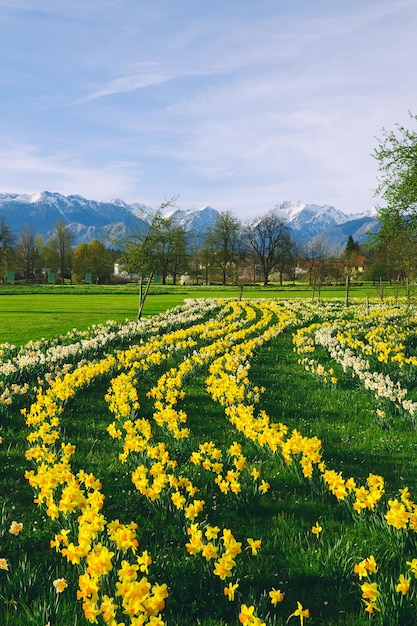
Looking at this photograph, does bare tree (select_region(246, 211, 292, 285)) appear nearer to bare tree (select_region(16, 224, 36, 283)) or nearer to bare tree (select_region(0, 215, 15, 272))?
bare tree (select_region(16, 224, 36, 283))

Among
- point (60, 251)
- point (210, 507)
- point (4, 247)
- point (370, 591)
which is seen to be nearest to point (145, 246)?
point (210, 507)

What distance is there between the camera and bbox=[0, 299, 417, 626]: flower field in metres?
3.20

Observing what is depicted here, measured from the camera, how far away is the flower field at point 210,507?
320 centimetres

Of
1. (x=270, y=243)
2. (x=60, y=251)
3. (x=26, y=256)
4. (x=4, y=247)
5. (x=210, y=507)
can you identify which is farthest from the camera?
(x=270, y=243)

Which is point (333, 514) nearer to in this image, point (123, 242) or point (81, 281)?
point (123, 242)

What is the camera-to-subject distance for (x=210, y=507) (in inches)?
189

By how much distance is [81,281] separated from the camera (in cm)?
9575

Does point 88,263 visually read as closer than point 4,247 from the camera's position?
No

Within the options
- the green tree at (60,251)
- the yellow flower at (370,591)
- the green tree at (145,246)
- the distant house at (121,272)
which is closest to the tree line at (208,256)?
the green tree at (60,251)

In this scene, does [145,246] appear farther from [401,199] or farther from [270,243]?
[270,243]

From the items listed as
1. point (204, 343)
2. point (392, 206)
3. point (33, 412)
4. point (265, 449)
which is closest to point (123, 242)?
point (204, 343)

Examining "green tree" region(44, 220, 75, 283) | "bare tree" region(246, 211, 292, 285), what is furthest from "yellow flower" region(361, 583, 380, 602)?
"green tree" region(44, 220, 75, 283)

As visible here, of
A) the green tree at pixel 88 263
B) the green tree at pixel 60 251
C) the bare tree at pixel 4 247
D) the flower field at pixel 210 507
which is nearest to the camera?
the flower field at pixel 210 507

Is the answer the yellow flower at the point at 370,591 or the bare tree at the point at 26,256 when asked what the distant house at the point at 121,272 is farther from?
the yellow flower at the point at 370,591
